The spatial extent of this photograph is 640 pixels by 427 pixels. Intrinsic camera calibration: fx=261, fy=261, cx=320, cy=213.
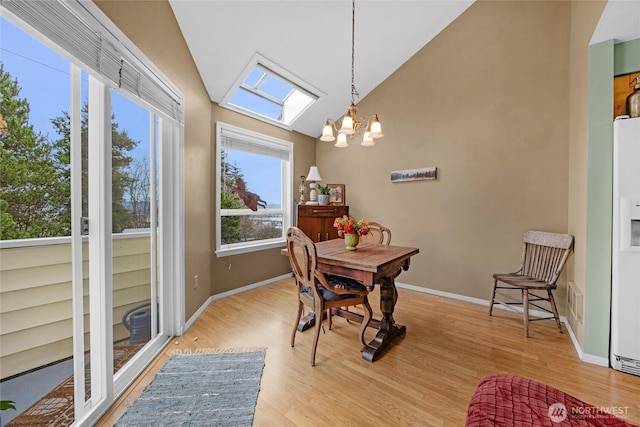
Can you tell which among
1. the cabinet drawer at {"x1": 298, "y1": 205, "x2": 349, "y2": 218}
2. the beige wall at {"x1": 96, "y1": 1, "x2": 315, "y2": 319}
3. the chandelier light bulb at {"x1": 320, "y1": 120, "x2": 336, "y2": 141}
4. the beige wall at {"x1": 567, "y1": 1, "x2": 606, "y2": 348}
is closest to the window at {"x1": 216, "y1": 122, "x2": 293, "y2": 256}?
the beige wall at {"x1": 96, "y1": 1, "x2": 315, "y2": 319}

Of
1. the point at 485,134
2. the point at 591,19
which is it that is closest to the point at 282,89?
the point at 485,134

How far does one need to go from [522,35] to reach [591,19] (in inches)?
38.8

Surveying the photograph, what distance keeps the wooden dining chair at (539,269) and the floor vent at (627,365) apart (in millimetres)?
562

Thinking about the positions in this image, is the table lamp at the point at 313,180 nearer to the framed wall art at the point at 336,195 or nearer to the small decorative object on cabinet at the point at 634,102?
the framed wall art at the point at 336,195

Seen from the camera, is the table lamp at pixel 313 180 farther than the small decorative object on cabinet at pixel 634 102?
Yes

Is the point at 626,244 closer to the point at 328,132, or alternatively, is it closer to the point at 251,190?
the point at 328,132

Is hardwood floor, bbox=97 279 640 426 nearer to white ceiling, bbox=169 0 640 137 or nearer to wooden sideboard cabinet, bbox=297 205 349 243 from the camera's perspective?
wooden sideboard cabinet, bbox=297 205 349 243

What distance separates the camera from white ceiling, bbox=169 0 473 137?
2411 millimetres

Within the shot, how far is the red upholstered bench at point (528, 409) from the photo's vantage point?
34.7 inches

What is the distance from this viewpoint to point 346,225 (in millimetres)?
2369

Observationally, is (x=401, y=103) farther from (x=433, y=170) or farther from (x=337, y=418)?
(x=337, y=418)

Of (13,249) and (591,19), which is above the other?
(591,19)

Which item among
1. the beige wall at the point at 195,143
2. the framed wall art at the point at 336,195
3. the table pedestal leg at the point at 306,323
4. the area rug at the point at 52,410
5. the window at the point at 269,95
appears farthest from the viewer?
the framed wall art at the point at 336,195

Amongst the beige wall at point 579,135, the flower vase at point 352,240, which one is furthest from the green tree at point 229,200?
the beige wall at point 579,135
